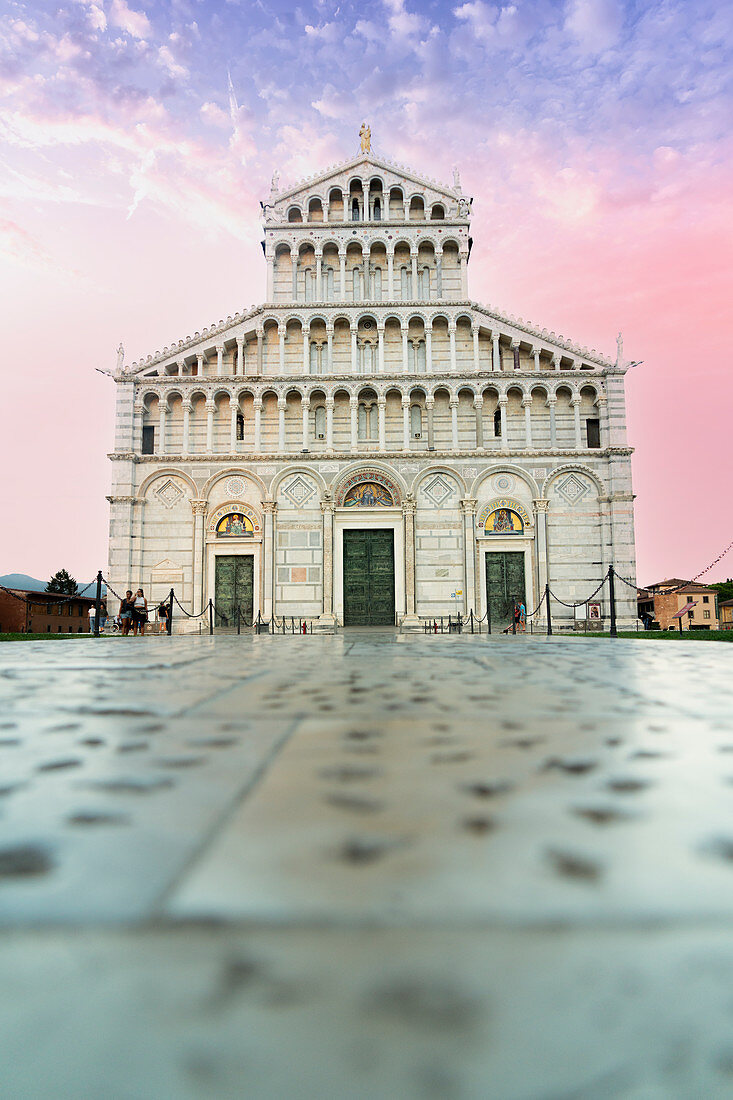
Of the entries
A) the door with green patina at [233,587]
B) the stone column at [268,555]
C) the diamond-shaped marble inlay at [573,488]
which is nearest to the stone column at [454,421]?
the diamond-shaped marble inlay at [573,488]

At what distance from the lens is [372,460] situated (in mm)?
19531

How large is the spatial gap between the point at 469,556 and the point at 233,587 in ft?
24.3

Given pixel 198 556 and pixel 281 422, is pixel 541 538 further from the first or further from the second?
pixel 198 556

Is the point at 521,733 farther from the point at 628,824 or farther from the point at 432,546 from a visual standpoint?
the point at 432,546

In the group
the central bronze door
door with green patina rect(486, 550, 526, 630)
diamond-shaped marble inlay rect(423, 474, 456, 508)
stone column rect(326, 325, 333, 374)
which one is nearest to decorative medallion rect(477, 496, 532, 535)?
door with green patina rect(486, 550, 526, 630)

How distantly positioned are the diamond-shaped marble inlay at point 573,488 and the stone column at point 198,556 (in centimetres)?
1117

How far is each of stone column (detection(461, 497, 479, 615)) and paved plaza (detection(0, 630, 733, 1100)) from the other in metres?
18.1

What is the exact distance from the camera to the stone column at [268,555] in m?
18.9

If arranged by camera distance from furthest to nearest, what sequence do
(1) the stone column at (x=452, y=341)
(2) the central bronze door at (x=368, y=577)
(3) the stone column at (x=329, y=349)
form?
(3) the stone column at (x=329, y=349) → (1) the stone column at (x=452, y=341) → (2) the central bronze door at (x=368, y=577)

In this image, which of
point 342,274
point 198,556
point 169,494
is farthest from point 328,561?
point 342,274

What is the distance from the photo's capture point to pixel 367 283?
68.6ft

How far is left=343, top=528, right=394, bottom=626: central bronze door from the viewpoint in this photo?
1922 cm

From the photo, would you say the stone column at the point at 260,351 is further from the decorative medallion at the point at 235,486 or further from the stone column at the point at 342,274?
the decorative medallion at the point at 235,486

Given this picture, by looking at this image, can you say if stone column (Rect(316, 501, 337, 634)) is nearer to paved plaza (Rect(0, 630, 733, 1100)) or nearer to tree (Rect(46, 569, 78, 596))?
paved plaza (Rect(0, 630, 733, 1100))
